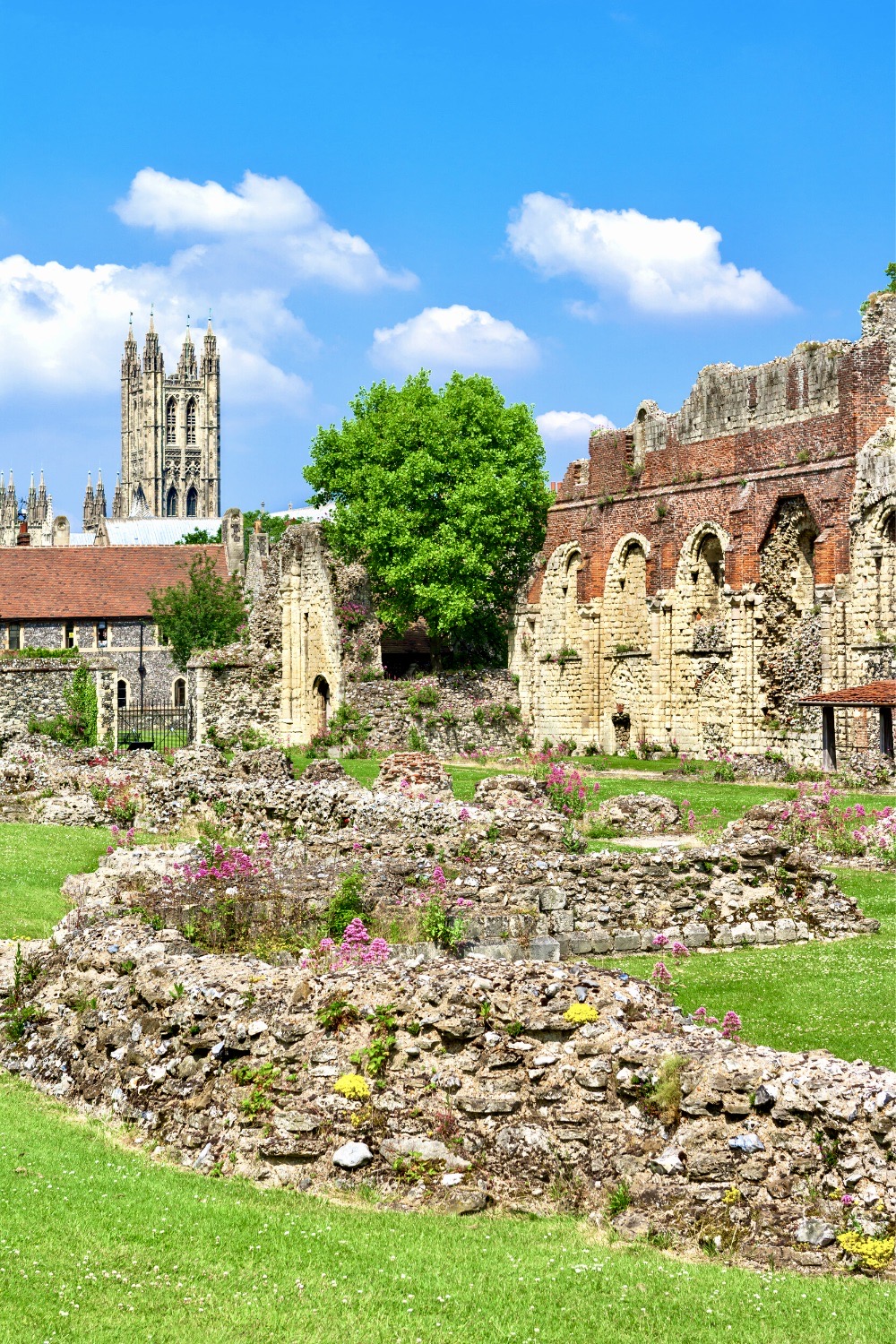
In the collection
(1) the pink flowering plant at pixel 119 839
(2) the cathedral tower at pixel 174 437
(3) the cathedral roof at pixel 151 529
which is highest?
(2) the cathedral tower at pixel 174 437

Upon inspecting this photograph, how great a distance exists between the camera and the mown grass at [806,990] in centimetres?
1131

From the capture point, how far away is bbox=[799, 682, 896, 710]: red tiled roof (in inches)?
1083

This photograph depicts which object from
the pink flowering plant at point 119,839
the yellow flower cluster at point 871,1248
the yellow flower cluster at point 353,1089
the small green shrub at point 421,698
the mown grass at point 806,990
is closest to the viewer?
the yellow flower cluster at point 871,1248

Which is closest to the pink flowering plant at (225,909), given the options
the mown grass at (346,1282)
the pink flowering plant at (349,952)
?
the pink flowering plant at (349,952)

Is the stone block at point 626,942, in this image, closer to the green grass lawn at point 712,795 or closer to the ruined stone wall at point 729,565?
the green grass lawn at point 712,795

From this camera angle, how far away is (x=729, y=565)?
3572 centimetres

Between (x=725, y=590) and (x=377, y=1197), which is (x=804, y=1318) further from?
(x=725, y=590)

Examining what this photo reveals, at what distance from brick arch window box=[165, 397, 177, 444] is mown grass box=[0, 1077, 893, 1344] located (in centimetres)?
17829

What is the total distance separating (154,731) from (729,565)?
20.9 metres

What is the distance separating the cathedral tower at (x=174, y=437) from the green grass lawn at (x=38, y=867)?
524ft

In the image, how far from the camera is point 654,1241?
7996mm

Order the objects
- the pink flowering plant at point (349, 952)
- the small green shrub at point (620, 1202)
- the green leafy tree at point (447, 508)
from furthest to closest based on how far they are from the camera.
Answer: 1. the green leafy tree at point (447, 508)
2. the pink flowering plant at point (349, 952)
3. the small green shrub at point (620, 1202)

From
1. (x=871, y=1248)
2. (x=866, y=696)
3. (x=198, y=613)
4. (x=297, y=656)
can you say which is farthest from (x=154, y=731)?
(x=871, y=1248)

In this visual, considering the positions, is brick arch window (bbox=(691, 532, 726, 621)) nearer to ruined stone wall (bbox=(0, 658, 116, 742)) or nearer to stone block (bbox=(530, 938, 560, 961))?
ruined stone wall (bbox=(0, 658, 116, 742))
